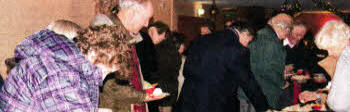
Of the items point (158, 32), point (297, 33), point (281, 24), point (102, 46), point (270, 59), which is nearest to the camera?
point (102, 46)

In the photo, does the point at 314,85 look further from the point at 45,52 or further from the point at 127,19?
the point at 45,52

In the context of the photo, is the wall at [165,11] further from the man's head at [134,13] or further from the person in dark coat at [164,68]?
the man's head at [134,13]

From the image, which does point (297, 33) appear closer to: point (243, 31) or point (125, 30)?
point (243, 31)

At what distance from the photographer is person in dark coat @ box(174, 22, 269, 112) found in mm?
2293

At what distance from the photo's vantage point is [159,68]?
2.89 metres

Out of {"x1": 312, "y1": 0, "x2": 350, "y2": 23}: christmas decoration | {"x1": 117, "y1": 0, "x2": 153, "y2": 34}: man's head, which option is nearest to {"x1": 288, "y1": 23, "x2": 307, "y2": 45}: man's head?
{"x1": 312, "y1": 0, "x2": 350, "y2": 23}: christmas decoration

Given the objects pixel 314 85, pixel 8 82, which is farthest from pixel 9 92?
pixel 314 85

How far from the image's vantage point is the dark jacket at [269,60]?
2.73 meters

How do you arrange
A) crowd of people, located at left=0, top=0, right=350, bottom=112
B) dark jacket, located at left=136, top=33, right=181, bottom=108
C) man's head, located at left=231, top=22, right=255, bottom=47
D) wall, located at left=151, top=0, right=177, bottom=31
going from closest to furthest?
crowd of people, located at left=0, top=0, right=350, bottom=112 < man's head, located at left=231, top=22, right=255, bottom=47 < dark jacket, located at left=136, top=33, right=181, bottom=108 < wall, located at left=151, top=0, right=177, bottom=31

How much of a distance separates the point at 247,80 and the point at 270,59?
510 mm

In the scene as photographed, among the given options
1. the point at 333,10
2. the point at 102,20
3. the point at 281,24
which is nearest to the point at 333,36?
the point at 281,24

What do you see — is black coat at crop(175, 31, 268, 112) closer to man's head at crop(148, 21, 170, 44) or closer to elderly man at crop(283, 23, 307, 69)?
man's head at crop(148, 21, 170, 44)

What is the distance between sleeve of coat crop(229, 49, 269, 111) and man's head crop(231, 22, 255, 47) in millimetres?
179

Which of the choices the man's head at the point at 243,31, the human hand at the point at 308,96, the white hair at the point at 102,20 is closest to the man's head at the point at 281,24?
the man's head at the point at 243,31
